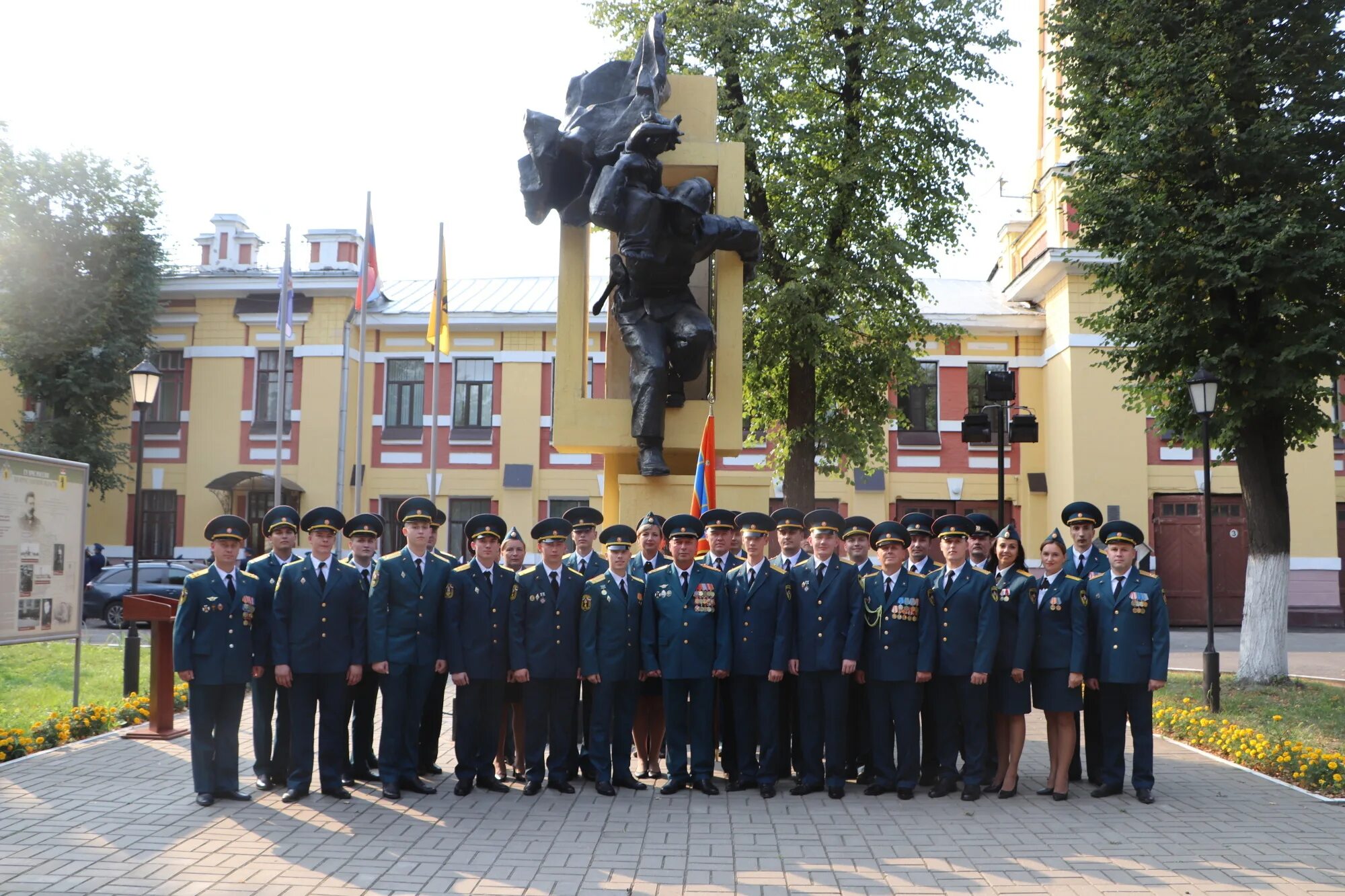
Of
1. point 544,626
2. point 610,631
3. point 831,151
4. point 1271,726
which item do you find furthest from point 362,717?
point 831,151

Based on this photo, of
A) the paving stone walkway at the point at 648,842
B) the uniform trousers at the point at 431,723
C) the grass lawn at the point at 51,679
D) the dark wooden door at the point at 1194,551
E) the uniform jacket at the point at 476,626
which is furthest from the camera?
the dark wooden door at the point at 1194,551

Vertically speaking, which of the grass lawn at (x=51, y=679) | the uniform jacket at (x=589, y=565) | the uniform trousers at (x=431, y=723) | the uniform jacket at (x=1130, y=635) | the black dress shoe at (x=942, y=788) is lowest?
the grass lawn at (x=51, y=679)

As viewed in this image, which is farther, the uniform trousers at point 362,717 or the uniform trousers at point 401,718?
the uniform trousers at point 362,717

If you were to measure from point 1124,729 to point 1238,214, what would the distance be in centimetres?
642

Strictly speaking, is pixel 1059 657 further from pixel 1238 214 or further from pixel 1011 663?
pixel 1238 214

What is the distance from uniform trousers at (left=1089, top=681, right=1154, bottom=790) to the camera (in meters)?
7.49

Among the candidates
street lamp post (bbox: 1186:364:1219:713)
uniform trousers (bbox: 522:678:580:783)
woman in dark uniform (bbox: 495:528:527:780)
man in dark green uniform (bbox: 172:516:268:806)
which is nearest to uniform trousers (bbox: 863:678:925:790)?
uniform trousers (bbox: 522:678:580:783)

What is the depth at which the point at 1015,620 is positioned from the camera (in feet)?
24.8

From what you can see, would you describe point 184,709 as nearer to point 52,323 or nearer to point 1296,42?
point 1296,42

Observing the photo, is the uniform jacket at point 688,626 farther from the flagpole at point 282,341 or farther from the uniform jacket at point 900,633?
the flagpole at point 282,341

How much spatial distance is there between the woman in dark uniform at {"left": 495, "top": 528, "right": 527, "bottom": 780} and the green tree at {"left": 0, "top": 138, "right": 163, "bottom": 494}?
22.4 meters

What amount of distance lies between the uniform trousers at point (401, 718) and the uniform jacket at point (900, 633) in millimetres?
2885

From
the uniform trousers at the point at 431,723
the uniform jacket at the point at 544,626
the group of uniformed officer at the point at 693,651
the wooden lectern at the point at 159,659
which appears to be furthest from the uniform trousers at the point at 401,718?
the wooden lectern at the point at 159,659

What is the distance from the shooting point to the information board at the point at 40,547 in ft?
30.2
